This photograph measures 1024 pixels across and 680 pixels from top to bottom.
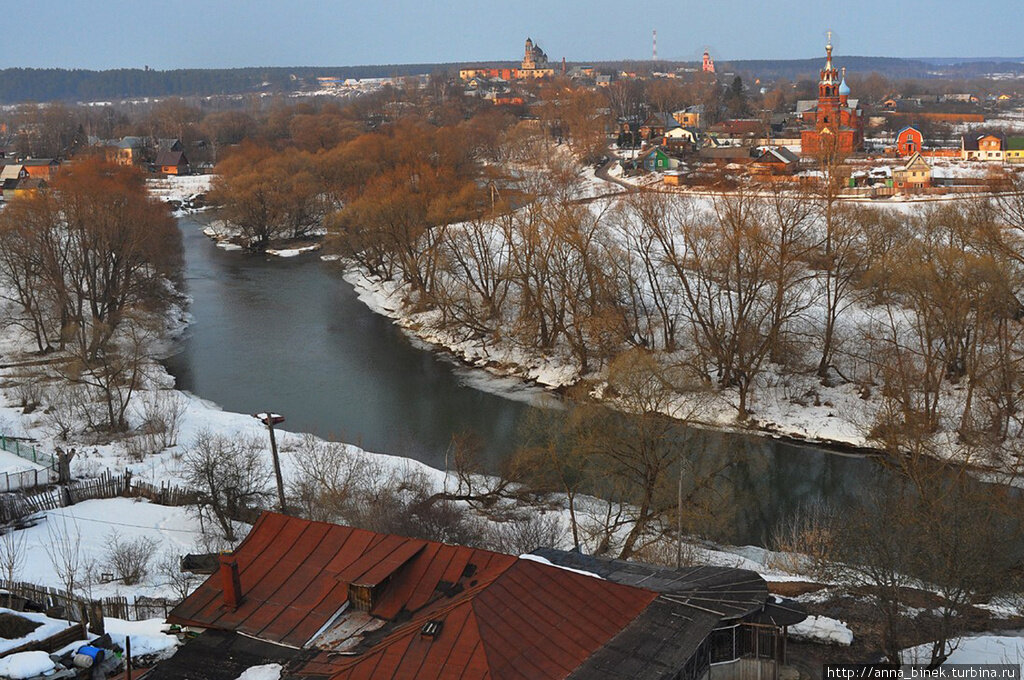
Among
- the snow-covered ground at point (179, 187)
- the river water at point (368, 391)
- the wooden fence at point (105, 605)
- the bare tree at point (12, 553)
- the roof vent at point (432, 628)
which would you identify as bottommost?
the river water at point (368, 391)

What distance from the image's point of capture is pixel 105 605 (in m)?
12.5

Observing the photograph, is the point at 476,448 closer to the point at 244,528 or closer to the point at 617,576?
the point at 244,528

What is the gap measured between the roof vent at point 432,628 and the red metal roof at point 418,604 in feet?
0.11

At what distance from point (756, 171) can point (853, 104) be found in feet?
103

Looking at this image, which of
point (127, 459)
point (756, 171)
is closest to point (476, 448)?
point (127, 459)

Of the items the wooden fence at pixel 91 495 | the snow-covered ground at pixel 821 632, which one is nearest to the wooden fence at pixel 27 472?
the wooden fence at pixel 91 495

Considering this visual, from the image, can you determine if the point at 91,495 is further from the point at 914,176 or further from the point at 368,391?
the point at 914,176

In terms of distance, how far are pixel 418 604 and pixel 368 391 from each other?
609 inches

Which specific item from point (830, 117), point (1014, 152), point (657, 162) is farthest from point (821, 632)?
point (1014, 152)

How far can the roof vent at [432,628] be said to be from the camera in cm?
930

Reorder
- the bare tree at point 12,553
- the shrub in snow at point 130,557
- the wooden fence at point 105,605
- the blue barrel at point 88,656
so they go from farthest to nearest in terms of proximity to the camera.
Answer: the shrub in snow at point 130,557
the bare tree at point 12,553
the wooden fence at point 105,605
the blue barrel at point 88,656

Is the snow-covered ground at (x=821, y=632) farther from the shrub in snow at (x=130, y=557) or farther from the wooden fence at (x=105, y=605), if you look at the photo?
the shrub in snow at (x=130, y=557)

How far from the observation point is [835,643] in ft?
36.6

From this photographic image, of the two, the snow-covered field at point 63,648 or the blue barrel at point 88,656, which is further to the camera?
the blue barrel at point 88,656
